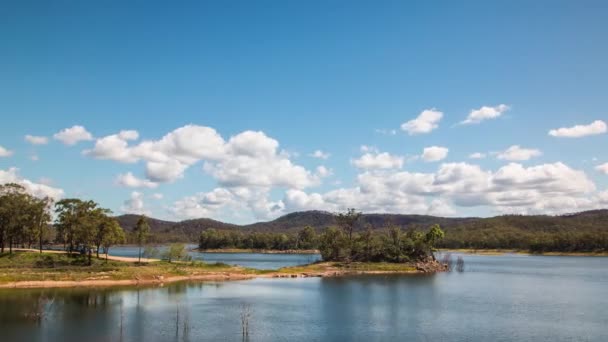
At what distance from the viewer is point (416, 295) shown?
94062 mm

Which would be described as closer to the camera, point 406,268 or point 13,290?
point 13,290

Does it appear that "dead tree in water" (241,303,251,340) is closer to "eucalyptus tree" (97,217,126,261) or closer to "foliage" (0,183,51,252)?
"eucalyptus tree" (97,217,126,261)

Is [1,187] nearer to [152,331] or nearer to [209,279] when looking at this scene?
[209,279]

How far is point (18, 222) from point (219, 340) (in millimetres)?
86644

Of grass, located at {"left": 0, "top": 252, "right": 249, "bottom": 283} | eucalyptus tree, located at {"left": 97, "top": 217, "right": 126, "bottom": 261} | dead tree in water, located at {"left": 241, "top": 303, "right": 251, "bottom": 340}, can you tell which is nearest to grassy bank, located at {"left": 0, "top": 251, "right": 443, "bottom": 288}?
grass, located at {"left": 0, "top": 252, "right": 249, "bottom": 283}

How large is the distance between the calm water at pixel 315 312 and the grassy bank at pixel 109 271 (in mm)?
8284

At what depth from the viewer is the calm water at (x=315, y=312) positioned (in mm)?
56875

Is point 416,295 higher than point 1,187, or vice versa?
point 1,187

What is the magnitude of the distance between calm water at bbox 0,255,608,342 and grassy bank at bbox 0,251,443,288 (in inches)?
326

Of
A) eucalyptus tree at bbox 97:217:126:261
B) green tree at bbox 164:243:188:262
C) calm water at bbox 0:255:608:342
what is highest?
eucalyptus tree at bbox 97:217:126:261

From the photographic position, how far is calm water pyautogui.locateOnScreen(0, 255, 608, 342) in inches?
2239

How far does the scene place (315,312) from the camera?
240ft

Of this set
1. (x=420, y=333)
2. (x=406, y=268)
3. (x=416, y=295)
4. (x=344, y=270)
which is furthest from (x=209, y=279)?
(x=420, y=333)

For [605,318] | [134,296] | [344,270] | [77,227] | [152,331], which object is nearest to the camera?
[152,331]
